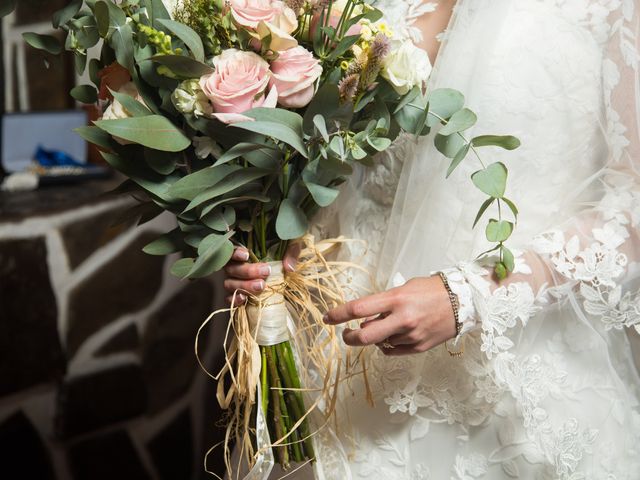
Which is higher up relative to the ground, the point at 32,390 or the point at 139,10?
the point at 139,10

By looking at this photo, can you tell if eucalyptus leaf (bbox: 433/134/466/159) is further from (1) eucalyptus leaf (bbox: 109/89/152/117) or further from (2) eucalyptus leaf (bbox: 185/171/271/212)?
(1) eucalyptus leaf (bbox: 109/89/152/117)

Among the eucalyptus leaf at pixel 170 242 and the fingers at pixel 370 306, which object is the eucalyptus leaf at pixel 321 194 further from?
the eucalyptus leaf at pixel 170 242

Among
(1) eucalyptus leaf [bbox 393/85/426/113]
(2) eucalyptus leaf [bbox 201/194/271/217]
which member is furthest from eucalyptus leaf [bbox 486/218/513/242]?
(2) eucalyptus leaf [bbox 201/194/271/217]

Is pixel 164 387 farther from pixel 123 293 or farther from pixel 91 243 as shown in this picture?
pixel 91 243

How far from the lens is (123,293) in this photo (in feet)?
8.77

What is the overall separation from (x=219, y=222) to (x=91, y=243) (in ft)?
5.52

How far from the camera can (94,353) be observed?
2.53 meters

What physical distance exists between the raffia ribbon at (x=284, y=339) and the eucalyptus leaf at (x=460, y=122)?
278 mm

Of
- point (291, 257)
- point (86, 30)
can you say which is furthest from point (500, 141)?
point (86, 30)

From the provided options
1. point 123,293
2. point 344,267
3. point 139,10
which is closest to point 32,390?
point 123,293

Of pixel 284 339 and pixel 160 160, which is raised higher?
pixel 160 160

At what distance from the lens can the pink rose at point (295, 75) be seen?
915 millimetres

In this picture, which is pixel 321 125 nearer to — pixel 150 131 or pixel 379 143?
pixel 379 143

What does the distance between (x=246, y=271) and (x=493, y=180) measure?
1.30 ft
